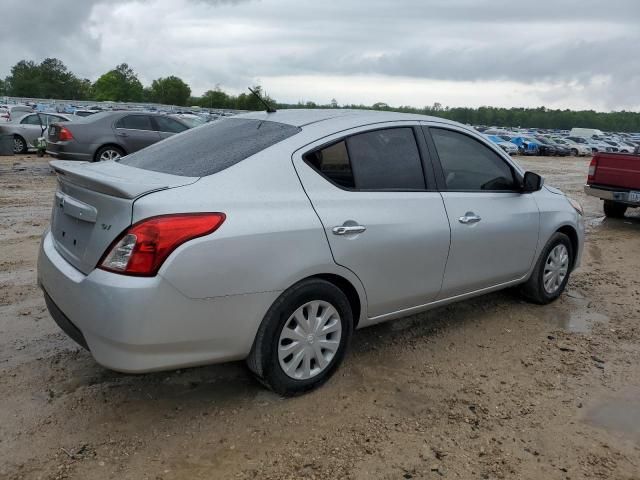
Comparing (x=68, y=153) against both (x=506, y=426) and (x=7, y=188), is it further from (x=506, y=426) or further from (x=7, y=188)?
(x=506, y=426)

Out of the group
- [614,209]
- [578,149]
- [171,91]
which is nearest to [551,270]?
[614,209]

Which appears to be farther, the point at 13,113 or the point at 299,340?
the point at 13,113

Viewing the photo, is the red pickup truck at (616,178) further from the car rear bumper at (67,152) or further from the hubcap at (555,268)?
the car rear bumper at (67,152)

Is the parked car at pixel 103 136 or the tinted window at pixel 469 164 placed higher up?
the tinted window at pixel 469 164

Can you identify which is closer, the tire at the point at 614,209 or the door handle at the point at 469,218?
the door handle at the point at 469,218

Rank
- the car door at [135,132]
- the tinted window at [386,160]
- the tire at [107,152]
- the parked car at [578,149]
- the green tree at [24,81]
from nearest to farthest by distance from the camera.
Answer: the tinted window at [386,160] < the tire at [107,152] < the car door at [135,132] < the parked car at [578,149] < the green tree at [24,81]

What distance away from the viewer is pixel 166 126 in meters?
13.6

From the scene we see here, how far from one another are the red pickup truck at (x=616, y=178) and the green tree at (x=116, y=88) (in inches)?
4750

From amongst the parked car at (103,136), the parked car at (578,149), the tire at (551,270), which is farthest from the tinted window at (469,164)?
the parked car at (578,149)

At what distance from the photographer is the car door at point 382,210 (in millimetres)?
3330

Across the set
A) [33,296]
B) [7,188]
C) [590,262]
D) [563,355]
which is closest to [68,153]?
[7,188]

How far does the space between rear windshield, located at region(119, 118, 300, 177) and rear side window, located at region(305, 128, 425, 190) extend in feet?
0.96

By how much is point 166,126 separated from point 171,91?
112727 mm

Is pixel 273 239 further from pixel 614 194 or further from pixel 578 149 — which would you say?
pixel 578 149
